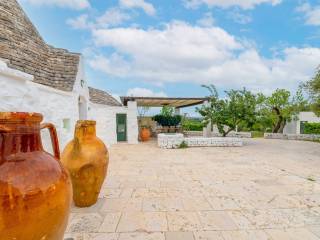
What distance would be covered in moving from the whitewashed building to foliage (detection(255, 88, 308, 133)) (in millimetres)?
14864

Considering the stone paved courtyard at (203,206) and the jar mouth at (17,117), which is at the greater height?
the jar mouth at (17,117)

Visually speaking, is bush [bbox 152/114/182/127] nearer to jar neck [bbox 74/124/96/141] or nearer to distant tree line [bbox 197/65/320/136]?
distant tree line [bbox 197/65/320/136]

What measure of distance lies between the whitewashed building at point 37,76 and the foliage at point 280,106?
14.9m

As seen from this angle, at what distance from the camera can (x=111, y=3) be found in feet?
27.4

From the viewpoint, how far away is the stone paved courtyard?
3.07 metres

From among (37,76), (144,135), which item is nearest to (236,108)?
(144,135)

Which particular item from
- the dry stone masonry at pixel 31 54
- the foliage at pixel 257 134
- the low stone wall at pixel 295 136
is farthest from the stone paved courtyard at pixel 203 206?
the foliage at pixel 257 134

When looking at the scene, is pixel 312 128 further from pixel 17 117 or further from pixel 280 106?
pixel 17 117

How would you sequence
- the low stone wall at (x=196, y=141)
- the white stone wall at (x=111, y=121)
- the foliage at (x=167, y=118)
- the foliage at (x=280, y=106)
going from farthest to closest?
the foliage at (x=280, y=106), the foliage at (x=167, y=118), the low stone wall at (x=196, y=141), the white stone wall at (x=111, y=121)

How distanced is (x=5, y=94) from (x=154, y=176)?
403 cm

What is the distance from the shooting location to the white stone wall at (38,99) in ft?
10.8

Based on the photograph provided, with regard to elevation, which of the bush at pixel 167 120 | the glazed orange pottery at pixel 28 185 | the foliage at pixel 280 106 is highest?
the foliage at pixel 280 106

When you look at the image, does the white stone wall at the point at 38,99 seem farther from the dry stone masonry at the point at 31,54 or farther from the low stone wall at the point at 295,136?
the low stone wall at the point at 295,136

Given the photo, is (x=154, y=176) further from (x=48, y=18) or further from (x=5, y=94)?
(x=48, y=18)
